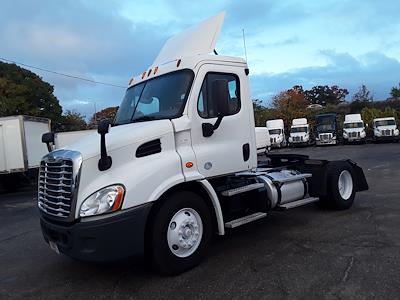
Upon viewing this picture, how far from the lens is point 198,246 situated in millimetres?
5215

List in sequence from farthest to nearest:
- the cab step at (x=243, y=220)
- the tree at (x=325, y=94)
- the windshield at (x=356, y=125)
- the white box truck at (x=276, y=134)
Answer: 1. the tree at (x=325, y=94)
2. the white box truck at (x=276, y=134)
3. the windshield at (x=356, y=125)
4. the cab step at (x=243, y=220)

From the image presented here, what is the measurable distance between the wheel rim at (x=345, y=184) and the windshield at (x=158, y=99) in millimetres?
4315

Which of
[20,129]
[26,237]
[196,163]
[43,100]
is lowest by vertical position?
[26,237]

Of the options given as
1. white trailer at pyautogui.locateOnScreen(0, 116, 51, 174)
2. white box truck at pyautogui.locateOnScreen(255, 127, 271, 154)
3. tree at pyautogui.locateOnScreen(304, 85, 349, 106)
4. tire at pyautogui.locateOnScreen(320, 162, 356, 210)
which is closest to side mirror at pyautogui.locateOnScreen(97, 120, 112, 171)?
tire at pyautogui.locateOnScreen(320, 162, 356, 210)

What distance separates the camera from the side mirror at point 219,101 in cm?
526

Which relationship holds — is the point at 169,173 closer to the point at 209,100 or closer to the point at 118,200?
the point at 118,200

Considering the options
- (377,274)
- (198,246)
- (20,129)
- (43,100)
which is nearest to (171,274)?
(198,246)

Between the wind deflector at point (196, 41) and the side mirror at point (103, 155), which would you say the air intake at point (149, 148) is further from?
the wind deflector at point (196, 41)

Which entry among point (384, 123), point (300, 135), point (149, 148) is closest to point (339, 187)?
point (149, 148)

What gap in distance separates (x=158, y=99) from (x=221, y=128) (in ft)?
3.16

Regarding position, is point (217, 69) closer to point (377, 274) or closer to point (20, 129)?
point (377, 274)

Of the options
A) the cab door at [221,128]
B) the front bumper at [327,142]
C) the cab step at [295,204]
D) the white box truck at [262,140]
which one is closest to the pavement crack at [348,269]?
the cab step at [295,204]

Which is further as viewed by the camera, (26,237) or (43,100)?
(43,100)

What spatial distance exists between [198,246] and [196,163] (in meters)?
1.05
